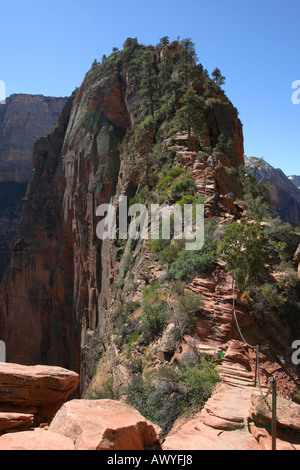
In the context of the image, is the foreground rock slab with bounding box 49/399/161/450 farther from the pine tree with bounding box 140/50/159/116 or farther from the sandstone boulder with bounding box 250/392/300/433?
the pine tree with bounding box 140/50/159/116

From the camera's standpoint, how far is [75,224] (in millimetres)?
36031

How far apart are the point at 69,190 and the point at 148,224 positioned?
75.2ft

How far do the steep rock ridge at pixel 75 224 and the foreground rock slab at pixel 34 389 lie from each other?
13558 mm

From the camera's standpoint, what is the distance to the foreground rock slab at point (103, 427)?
4109 millimetres

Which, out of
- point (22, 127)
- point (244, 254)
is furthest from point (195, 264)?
point (22, 127)

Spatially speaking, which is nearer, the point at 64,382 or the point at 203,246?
the point at 64,382

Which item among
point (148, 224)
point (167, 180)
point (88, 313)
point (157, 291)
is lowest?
point (88, 313)

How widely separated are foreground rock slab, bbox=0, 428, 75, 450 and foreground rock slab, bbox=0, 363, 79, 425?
1.83 m

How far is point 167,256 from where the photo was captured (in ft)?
44.0

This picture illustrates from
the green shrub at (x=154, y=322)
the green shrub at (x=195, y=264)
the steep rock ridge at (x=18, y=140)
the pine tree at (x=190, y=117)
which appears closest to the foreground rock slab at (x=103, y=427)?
the green shrub at (x=154, y=322)

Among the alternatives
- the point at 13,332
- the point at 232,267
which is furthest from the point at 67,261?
the point at 232,267

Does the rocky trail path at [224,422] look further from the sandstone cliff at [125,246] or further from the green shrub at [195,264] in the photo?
the green shrub at [195,264]

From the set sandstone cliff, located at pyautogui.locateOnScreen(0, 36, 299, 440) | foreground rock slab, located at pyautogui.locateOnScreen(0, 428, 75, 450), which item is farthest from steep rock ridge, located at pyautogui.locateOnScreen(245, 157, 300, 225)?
foreground rock slab, located at pyautogui.locateOnScreen(0, 428, 75, 450)

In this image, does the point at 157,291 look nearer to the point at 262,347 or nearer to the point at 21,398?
the point at 262,347
